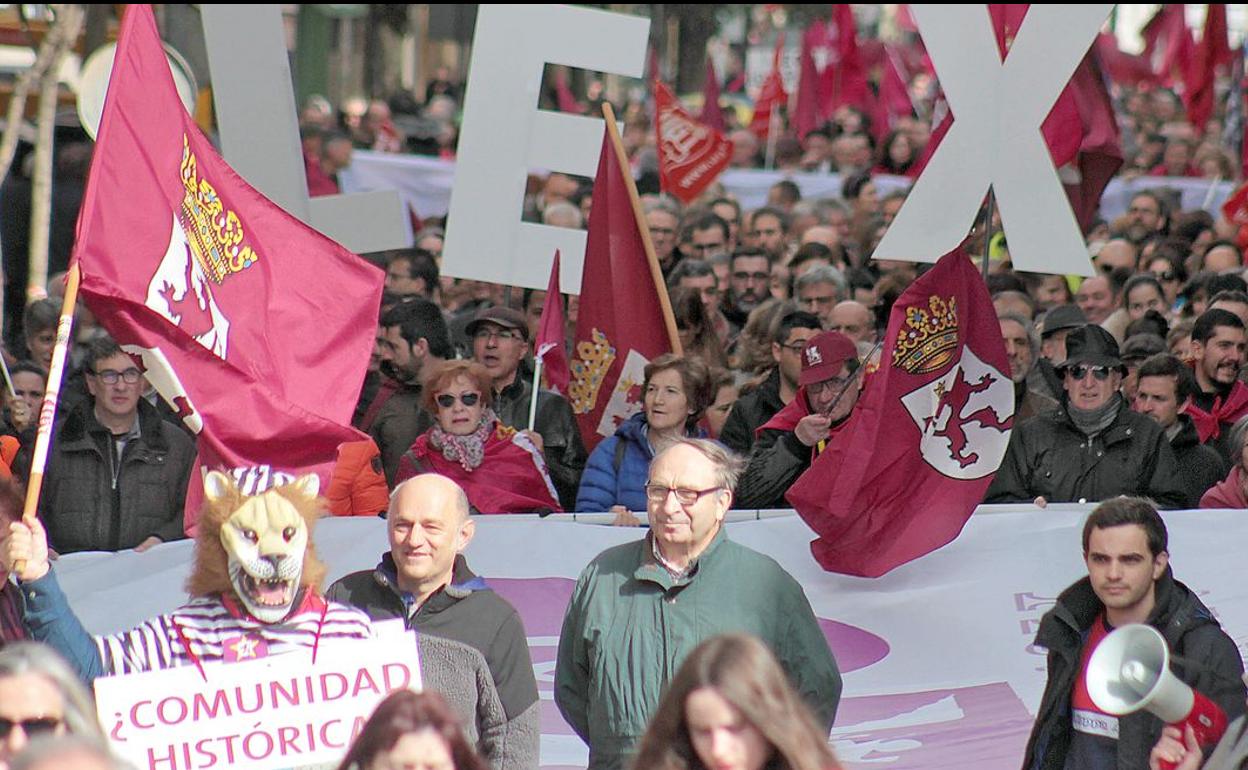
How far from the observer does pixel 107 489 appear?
735 centimetres

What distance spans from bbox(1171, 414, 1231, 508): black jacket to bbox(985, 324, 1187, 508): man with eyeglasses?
118 mm

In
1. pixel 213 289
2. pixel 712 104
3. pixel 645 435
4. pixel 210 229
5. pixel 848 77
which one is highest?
pixel 210 229

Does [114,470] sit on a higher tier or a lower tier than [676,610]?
lower

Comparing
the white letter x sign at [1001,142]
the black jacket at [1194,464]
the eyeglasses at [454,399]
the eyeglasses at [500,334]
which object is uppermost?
the white letter x sign at [1001,142]

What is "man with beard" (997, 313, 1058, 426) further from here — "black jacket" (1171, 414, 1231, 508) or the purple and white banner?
the purple and white banner

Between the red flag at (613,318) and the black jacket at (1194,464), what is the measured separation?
1.97 meters

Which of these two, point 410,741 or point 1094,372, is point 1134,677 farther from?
point 1094,372

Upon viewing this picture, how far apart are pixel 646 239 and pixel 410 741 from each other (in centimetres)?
492

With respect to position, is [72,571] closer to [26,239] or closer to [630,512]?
[630,512]

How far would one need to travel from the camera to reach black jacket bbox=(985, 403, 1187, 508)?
23.6ft

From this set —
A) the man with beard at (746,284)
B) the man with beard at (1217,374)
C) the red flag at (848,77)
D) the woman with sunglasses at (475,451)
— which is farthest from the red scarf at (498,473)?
the red flag at (848,77)

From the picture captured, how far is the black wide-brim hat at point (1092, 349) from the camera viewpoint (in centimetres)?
734

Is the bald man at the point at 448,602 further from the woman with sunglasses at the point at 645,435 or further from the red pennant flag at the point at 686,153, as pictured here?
the red pennant flag at the point at 686,153

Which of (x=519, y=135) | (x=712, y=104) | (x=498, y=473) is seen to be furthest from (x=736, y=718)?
(x=712, y=104)
